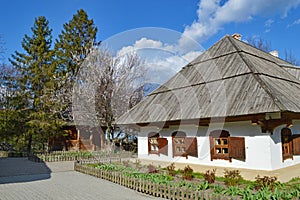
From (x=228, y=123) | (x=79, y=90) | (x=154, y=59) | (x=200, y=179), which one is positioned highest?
(x=154, y=59)

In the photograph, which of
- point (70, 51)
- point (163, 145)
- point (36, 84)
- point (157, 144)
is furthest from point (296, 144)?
point (70, 51)

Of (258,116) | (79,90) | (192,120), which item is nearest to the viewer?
(258,116)

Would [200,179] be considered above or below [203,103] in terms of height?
below

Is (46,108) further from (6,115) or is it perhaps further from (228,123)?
(228,123)

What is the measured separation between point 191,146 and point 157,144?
2.45 m

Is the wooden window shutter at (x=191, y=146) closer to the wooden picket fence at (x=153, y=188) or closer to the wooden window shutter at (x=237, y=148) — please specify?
the wooden window shutter at (x=237, y=148)

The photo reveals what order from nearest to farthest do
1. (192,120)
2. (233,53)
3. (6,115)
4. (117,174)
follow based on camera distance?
(117,174), (192,120), (233,53), (6,115)

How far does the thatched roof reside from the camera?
9.09 m

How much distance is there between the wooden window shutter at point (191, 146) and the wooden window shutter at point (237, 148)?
163 cm

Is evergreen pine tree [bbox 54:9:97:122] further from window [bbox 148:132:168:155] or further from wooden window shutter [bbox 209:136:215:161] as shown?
wooden window shutter [bbox 209:136:215:161]

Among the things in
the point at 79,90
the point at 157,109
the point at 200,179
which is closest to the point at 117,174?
the point at 200,179

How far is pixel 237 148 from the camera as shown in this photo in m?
9.45

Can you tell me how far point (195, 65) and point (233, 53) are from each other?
2149mm

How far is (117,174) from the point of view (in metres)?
9.82
